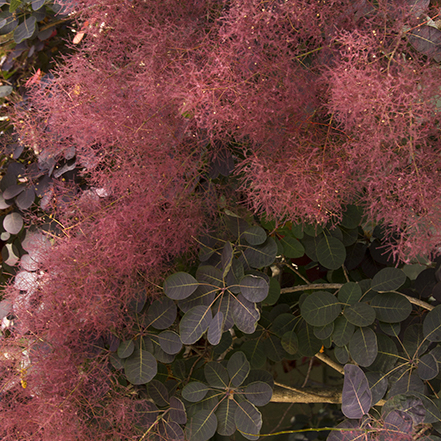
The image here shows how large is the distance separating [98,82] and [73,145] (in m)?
0.17

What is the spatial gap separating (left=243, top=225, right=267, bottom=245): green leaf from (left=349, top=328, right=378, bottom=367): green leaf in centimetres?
24

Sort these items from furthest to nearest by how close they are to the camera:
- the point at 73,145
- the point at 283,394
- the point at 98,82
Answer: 1. the point at 283,394
2. the point at 73,145
3. the point at 98,82

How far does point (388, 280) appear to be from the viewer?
79 centimetres

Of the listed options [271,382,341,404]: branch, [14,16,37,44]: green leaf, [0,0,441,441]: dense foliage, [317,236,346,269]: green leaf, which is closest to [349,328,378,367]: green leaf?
[0,0,441,441]: dense foliage

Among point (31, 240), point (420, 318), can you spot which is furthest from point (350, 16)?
point (31, 240)

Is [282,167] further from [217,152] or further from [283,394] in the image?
[283,394]

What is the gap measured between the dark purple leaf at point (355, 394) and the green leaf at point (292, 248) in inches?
8.9

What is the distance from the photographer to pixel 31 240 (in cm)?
94

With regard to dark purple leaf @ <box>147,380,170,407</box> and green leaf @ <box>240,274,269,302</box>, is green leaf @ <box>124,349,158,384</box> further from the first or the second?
green leaf @ <box>240,274,269,302</box>

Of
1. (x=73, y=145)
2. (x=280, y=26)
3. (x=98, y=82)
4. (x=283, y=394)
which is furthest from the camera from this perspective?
(x=283, y=394)

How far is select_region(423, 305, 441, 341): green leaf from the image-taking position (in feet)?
2.47

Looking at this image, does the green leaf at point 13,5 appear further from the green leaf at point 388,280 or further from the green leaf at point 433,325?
the green leaf at point 433,325

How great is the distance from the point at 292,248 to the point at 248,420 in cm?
33

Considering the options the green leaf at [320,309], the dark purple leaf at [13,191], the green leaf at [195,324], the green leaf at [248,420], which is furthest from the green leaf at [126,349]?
the dark purple leaf at [13,191]
